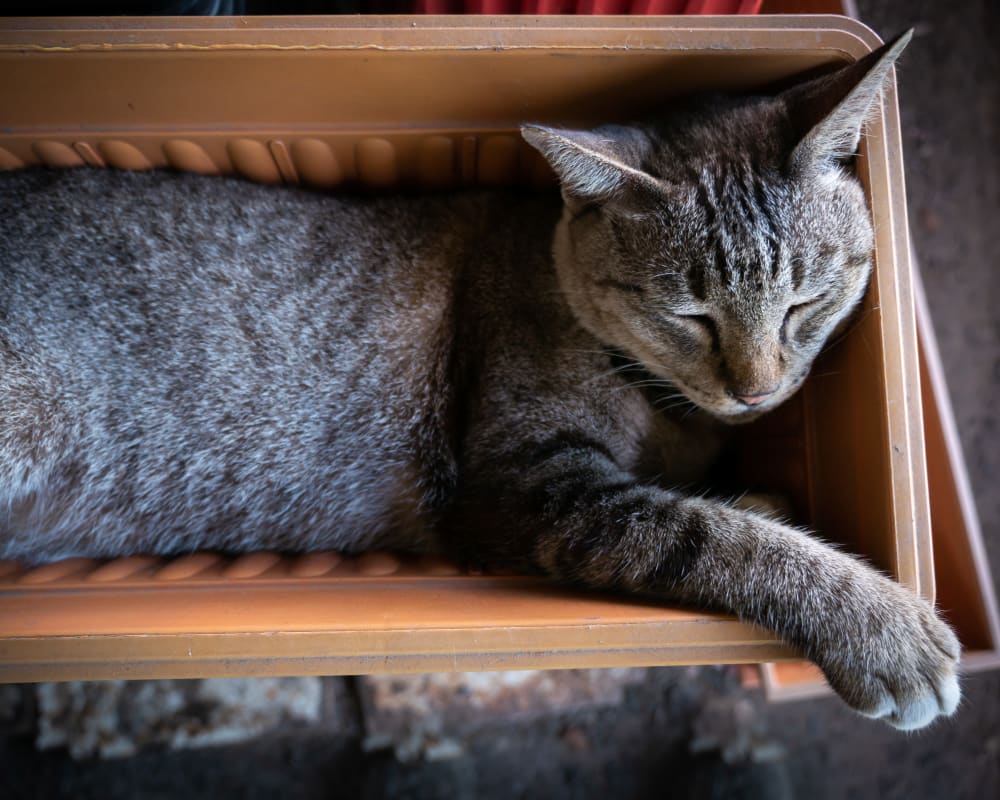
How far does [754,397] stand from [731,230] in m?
0.25

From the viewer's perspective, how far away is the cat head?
3.43 feet

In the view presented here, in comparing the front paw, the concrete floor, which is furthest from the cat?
the concrete floor

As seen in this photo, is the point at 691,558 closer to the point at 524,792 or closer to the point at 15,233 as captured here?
the point at 524,792

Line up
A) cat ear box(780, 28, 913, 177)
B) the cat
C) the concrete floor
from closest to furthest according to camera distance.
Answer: cat ear box(780, 28, 913, 177), the cat, the concrete floor

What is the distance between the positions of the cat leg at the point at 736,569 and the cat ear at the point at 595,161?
40 cm

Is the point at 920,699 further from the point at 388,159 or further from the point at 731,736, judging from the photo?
the point at 388,159

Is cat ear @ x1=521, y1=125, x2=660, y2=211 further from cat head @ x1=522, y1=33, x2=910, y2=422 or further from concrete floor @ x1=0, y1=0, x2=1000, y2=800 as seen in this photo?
concrete floor @ x1=0, y1=0, x2=1000, y2=800

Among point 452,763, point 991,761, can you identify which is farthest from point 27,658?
point 991,761

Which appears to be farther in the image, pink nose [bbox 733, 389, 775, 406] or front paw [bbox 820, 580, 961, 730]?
pink nose [bbox 733, 389, 775, 406]

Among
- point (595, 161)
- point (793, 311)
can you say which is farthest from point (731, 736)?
point (595, 161)

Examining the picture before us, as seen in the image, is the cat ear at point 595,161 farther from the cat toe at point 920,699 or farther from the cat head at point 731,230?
the cat toe at point 920,699

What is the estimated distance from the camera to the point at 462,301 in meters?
1.35

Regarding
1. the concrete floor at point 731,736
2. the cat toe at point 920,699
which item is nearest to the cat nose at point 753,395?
the cat toe at point 920,699

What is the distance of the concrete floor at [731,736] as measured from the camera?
A: 5.70ft
